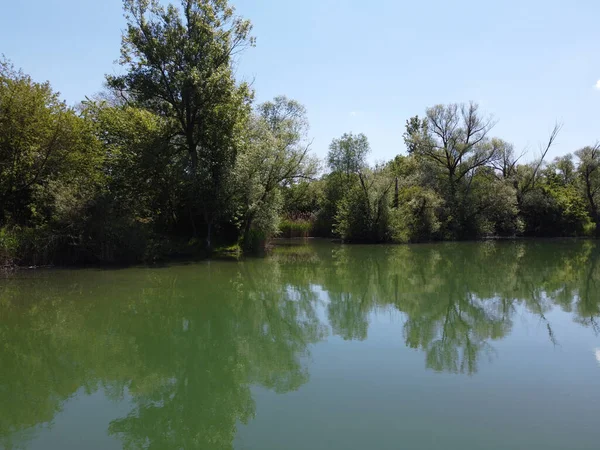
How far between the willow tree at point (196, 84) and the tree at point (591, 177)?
36971mm

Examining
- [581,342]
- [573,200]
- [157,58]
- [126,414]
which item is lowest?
[126,414]

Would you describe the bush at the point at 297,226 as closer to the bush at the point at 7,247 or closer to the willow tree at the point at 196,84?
the willow tree at the point at 196,84

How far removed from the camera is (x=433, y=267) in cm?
2025

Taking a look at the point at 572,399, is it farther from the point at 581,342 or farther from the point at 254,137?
the point at 254,137

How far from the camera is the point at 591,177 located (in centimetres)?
4484

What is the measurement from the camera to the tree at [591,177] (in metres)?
43.9

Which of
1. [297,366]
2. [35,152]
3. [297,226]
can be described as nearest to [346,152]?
[297,226]

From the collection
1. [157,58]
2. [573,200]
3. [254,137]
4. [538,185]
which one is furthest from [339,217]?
[573,200]

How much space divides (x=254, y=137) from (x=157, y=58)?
7147 millimetres

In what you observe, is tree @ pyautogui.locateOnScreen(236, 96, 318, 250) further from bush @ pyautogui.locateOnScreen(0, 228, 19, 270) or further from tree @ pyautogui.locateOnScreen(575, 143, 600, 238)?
tree @ pyautogui.locateOnScreen(575, 143, 600, 238)

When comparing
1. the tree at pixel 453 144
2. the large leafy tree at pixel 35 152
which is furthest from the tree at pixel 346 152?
the large leafy tree at pixel 35 152

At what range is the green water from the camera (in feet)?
16.7

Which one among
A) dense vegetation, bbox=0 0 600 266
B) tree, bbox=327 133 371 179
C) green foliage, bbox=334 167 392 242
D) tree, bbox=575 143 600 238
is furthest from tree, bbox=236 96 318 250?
tree, bbox=575 143 600 238

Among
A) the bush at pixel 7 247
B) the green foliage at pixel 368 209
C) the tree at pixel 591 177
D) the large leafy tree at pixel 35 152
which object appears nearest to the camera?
the bush at pixel 7 247
